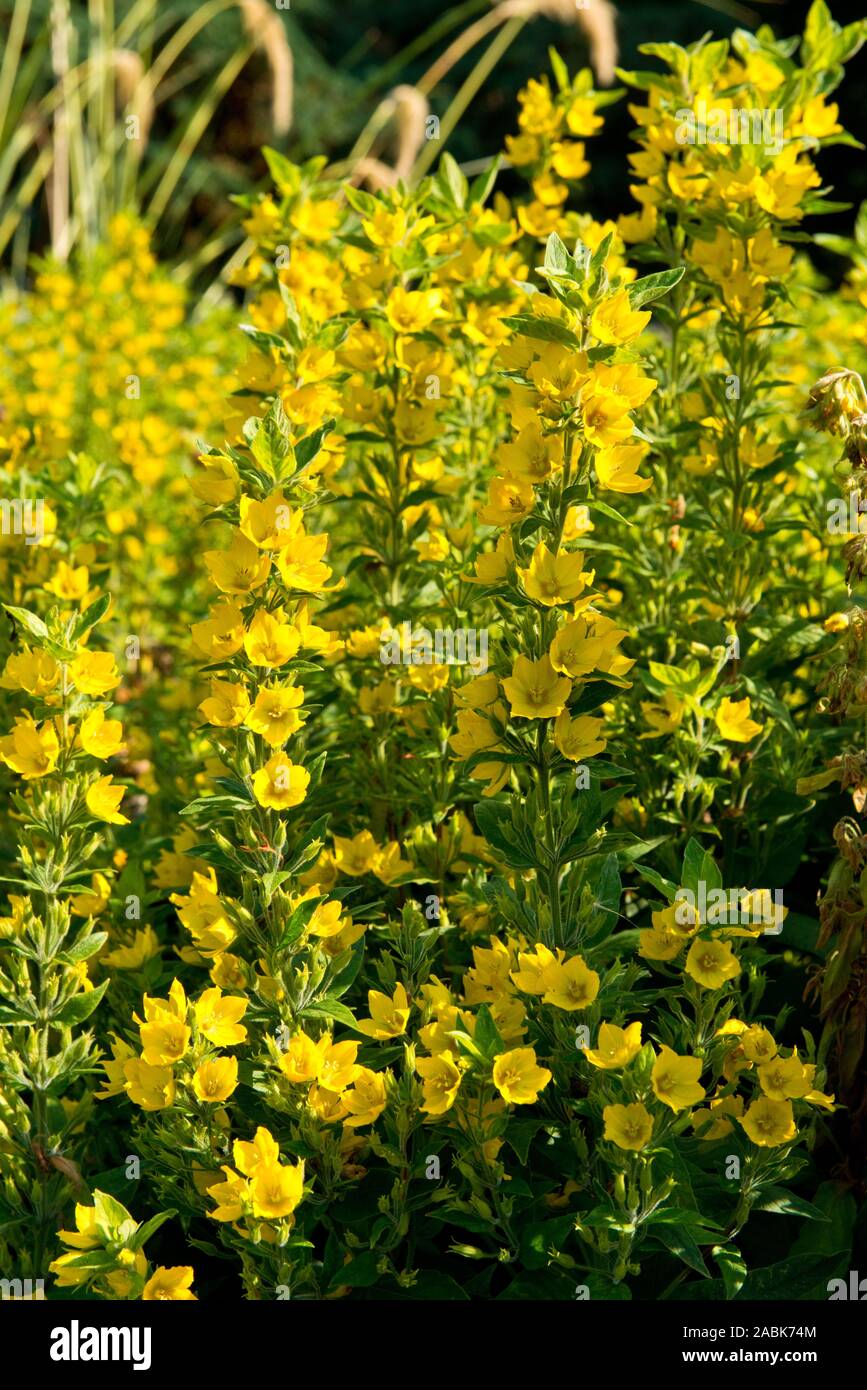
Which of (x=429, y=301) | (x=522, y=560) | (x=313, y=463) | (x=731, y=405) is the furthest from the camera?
(x=731, y=405)

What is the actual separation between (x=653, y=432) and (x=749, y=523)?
0.80 feet

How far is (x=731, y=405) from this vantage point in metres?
2.43

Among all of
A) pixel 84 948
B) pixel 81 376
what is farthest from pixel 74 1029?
pixel 81 376

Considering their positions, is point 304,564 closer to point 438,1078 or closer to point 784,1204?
point 438,1078

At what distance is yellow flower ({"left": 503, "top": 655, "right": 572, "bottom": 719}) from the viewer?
65.3 inches

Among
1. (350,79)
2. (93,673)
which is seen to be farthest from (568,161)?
(350,79)

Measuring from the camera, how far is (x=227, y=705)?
1.70 metres

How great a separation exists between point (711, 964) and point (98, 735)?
2.78 feet

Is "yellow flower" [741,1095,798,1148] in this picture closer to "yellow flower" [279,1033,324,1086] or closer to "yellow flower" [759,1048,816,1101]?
"yellow flower" [759,1048,816,1101]

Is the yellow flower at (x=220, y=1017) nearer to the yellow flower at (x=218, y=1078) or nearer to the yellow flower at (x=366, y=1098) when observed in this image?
the yellow flower at (x=218, y=1078)

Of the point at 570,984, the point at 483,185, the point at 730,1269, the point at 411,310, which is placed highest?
the point at 483,185

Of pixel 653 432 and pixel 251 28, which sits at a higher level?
pixel 251 28

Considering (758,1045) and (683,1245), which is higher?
(758,1045)

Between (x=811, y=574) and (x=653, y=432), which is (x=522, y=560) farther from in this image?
(x=811, y=574)
